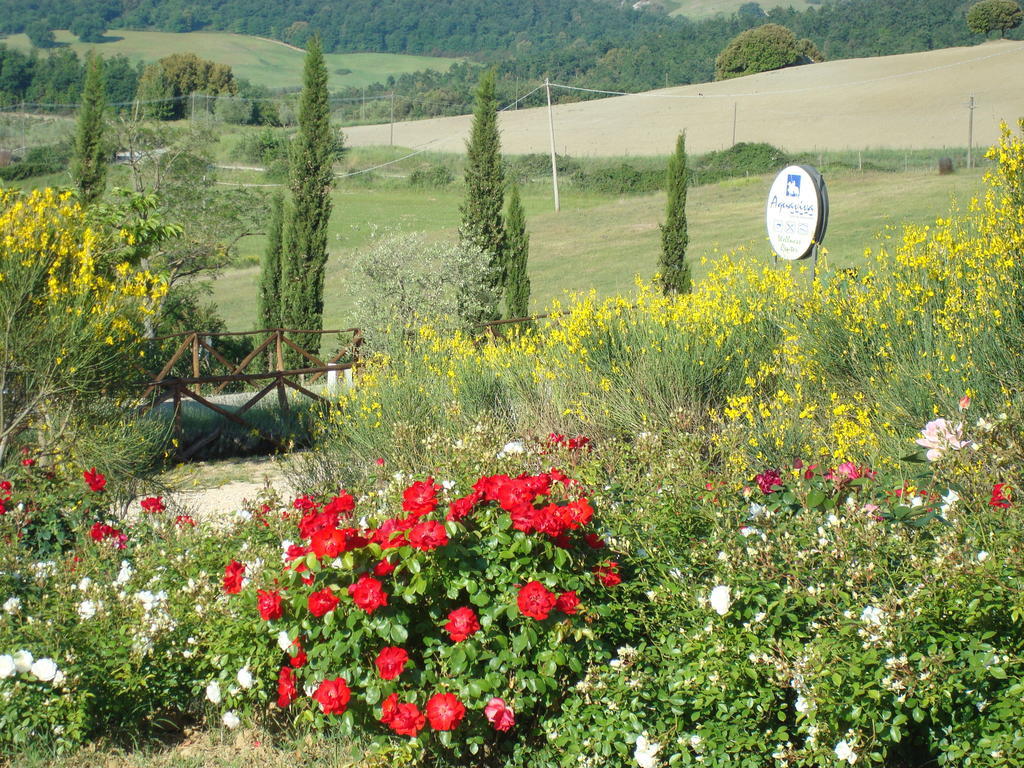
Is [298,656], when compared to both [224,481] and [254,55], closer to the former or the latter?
[224,481]

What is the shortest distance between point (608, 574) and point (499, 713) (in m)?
0.57

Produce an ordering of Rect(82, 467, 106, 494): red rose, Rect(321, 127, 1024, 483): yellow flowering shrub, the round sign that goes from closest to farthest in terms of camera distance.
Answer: Rect(82, 467, 106, 494): red rose → Rect(321, 127, 1024, 483): yellow flowering shrub → the round sign

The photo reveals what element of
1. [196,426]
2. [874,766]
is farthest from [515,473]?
[196,426]

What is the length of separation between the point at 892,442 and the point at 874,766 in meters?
2.06

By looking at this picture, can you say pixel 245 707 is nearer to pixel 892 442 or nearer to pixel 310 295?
pixel 892 442

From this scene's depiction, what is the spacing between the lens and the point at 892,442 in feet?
15.3

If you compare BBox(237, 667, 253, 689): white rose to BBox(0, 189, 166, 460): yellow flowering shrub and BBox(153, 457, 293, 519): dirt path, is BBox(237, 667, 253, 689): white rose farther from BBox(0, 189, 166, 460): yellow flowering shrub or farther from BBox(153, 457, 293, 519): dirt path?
BBox(153, 457, 293, 519): dirt path

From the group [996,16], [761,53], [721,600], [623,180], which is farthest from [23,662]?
[996,16]

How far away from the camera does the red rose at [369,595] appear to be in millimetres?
2842

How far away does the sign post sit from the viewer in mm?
8125

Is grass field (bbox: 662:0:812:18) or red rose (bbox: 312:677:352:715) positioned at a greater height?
grass field (bbox: 662:0:812:18)

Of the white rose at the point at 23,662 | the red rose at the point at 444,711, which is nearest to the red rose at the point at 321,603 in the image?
the red rose at the point at 444,711

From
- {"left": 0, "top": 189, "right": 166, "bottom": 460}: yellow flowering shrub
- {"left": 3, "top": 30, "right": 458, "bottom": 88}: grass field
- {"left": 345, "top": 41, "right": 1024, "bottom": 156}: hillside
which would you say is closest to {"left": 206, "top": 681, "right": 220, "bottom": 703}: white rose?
{"left": 0, "top": 189, "right": 166, "bottom": 460}: yellow flowering shrub

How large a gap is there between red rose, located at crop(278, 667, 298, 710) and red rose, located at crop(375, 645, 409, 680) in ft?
1.25
